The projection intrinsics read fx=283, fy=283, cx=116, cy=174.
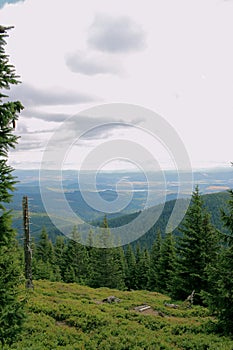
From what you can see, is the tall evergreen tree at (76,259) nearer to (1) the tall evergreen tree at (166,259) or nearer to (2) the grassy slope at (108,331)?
(1) the tall evergreen tree at (166,259)

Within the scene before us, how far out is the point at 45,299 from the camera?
21.4m

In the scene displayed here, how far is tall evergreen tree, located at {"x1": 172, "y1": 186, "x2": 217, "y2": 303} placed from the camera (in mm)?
25062

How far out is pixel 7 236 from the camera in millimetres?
8852

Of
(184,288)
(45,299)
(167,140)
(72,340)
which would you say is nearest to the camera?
(72,340)

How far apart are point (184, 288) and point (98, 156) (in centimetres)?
2288

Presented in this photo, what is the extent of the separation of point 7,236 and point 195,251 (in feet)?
66.1

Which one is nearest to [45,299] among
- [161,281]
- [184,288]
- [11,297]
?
[184,288]

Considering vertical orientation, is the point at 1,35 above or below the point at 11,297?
above

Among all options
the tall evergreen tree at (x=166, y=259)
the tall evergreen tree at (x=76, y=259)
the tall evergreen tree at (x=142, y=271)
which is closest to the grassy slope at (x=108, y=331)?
the tall evergreen tree at (x=166, y=259)

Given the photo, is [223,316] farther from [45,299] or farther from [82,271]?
[82,271]

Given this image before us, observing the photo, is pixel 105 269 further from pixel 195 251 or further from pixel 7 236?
pixel 7 236

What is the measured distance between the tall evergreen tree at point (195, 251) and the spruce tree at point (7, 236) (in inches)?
742

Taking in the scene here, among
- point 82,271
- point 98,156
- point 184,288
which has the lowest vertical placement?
point 82,271

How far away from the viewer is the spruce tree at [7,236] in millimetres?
8444
